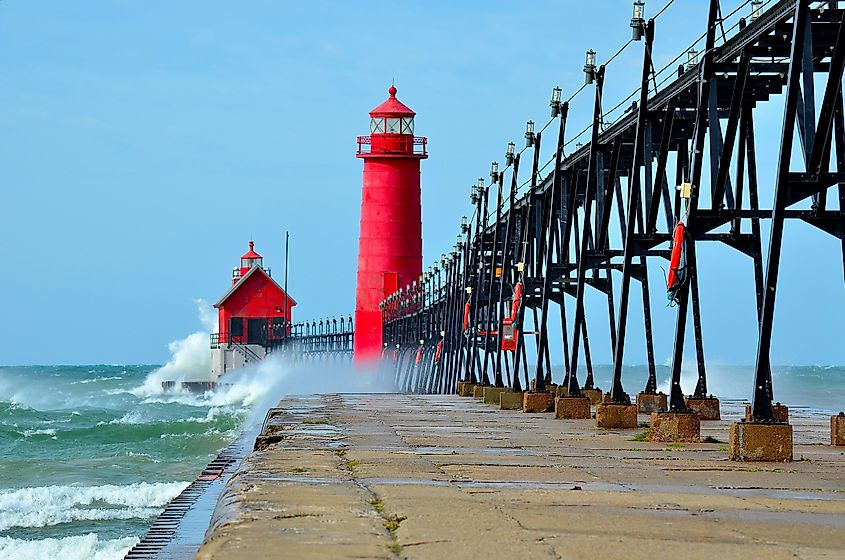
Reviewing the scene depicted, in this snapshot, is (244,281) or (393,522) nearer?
(393,522)

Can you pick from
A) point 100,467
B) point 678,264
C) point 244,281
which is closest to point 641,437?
point 678,264

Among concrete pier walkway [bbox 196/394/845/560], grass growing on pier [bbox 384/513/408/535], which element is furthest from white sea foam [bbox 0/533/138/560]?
grass growing on pier [bbox 384/513/408/535]

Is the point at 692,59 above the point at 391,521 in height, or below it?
above

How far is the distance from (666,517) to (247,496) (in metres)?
2.42

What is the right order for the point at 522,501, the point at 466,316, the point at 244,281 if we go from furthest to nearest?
1. the point at 244,281
2. the point at 466,316
3. the point at 522,501

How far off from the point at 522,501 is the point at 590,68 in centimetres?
1400

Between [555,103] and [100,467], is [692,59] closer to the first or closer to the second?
[555,103]

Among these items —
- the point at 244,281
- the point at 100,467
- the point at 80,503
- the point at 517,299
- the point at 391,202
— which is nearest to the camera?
the point at 80,503

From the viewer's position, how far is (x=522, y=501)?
8.80 m

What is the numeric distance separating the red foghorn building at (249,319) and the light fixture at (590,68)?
239ft

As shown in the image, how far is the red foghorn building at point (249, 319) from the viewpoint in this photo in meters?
94.5

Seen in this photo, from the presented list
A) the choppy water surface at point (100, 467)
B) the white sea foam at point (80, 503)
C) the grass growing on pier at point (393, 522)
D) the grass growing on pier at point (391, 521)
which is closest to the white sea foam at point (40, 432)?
the choppy water surface at point (100, 467)

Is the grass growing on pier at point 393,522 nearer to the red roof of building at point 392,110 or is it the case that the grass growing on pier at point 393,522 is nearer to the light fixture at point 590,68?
the light fixture at point 590,68

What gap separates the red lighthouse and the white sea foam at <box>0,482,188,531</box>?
34798mm
